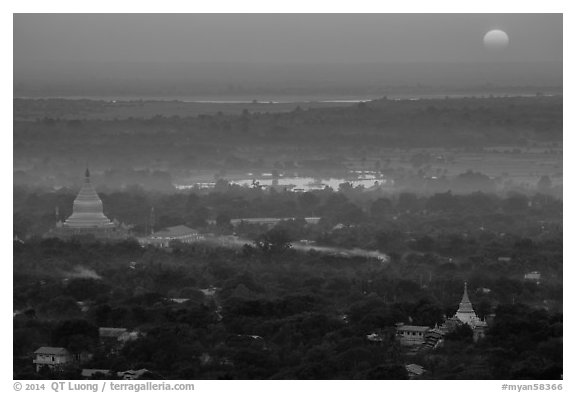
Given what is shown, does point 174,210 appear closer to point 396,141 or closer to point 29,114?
point 29,114

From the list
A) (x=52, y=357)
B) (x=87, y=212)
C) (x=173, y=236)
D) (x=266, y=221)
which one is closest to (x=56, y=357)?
(x=52, y=357)

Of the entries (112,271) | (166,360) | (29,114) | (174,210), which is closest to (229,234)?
(174,210)

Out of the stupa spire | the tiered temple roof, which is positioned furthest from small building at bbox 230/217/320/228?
the stupa spire

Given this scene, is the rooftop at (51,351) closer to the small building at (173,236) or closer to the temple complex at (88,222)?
the small building at (173,236)

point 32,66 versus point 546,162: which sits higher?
point 32,66

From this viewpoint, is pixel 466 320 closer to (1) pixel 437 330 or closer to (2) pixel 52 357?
(1) pixel 437 330

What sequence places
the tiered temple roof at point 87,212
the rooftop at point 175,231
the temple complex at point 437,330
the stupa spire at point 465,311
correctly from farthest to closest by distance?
the tiered temple roof at point 87,212, the rooftop at point 175,231, the stupa spire at point 465,311, the temple complex at point 437,330

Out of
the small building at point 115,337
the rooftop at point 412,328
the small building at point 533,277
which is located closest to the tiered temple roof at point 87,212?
the small building at point 533,277
